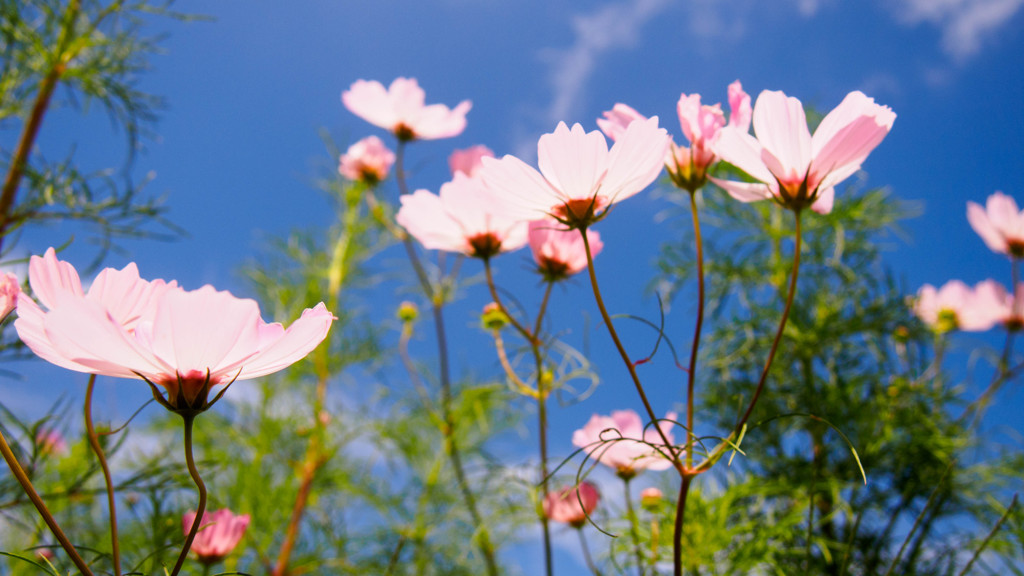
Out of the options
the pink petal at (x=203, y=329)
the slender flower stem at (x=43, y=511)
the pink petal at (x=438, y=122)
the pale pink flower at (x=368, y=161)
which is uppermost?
the pale pink flower at (x=368, y=161)

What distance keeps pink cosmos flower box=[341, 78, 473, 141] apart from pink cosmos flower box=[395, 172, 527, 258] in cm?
49

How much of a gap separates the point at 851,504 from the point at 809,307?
55 cm

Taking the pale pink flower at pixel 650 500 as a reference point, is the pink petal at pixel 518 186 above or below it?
above

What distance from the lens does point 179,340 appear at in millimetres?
220

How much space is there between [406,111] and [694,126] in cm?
67

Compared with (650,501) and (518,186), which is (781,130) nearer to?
(518,186)

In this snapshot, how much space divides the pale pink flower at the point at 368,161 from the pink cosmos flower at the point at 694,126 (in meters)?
0.83

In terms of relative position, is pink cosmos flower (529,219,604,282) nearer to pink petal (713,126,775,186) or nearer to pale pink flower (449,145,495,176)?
pink petal (713,126,775,186)

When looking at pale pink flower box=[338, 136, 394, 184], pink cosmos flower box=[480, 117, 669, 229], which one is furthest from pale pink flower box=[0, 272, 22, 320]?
pale pink flower box=[338, 136, 394, 184]

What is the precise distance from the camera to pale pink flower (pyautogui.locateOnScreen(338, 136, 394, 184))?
114 cm

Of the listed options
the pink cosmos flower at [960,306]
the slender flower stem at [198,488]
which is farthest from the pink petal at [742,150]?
the pink cosmos flower at [960,306]

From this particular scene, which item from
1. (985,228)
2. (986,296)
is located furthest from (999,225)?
(986,296)

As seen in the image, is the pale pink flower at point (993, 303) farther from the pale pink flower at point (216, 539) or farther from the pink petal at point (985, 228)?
the pale pink flower at point (216, 539)

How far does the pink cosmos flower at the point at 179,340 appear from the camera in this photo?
209mm
